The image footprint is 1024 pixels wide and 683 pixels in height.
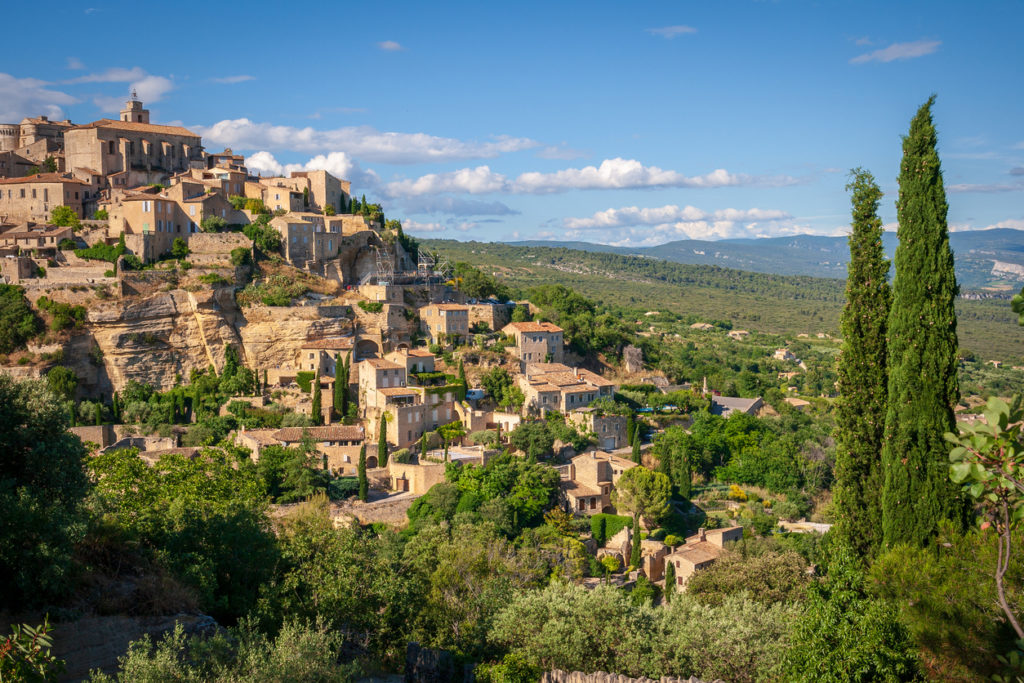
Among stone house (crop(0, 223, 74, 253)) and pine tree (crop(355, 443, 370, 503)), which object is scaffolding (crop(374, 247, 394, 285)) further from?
stone house (crop(0, 223, 74, 253))

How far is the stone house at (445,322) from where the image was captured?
4516cm

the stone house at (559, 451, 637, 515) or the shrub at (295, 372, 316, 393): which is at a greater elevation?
the shrub at (295, 372, 316, 393)

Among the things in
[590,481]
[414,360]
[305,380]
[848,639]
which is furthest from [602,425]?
[848,639]

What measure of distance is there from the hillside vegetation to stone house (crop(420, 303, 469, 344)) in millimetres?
56338

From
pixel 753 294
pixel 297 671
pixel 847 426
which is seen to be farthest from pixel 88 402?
pixel 753 294

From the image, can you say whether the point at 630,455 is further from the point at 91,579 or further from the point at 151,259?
the point at 91,579

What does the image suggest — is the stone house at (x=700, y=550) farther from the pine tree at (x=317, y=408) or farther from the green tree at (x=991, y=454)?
the green tree at (x=991, y=454)

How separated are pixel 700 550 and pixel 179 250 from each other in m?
30.8

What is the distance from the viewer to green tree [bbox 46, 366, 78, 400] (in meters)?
37.0

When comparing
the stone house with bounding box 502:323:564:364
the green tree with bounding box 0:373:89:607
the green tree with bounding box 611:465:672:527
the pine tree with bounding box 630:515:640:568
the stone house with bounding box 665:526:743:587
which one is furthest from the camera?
the stone house with bounding box 502:323:564:364

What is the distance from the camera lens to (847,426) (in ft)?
41.4

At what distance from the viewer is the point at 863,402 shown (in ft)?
40.9

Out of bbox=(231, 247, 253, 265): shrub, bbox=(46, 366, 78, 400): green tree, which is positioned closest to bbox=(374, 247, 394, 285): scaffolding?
bbox=(231, 247, 253, 265): shrub

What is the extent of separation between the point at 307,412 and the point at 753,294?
421 ft
